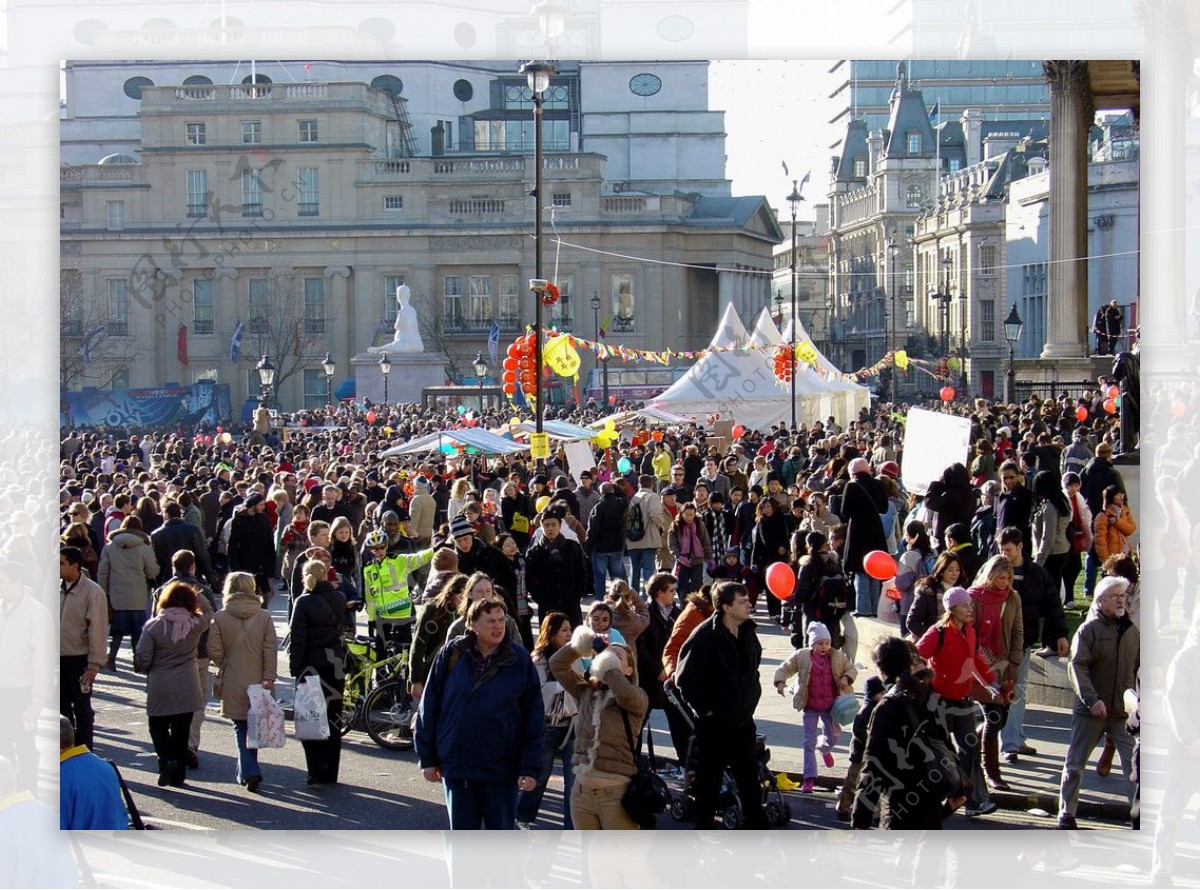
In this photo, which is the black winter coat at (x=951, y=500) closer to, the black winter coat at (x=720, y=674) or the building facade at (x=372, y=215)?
the black winter coat at (x=720, y=674)

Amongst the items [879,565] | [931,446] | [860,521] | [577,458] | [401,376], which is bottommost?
[879,565]

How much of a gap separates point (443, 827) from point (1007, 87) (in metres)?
89.3

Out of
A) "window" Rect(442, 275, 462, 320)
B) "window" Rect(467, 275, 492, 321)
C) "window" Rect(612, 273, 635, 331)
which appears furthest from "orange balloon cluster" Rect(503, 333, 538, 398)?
"window" Rect(467, 275, 492, 321)

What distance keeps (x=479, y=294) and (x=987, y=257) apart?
21.6 m

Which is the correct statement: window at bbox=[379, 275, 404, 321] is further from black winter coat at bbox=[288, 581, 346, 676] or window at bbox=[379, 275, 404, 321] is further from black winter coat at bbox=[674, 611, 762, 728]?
black winter coat at bbox=[674, 611, 762, 728]

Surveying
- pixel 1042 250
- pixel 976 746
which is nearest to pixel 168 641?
pixel 976 746

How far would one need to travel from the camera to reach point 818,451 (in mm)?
24188

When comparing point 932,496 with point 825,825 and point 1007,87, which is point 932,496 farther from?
point 1007,87

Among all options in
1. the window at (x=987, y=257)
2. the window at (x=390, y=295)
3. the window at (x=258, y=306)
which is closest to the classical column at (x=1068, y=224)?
the window at (x=258, y=306)

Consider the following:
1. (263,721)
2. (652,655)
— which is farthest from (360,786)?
(652,655)

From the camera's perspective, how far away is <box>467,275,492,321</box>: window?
227ft

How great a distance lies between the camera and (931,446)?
16.0 meters

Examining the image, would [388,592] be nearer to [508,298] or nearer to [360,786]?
[360,786]

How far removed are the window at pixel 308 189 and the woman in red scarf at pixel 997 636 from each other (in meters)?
17.9
